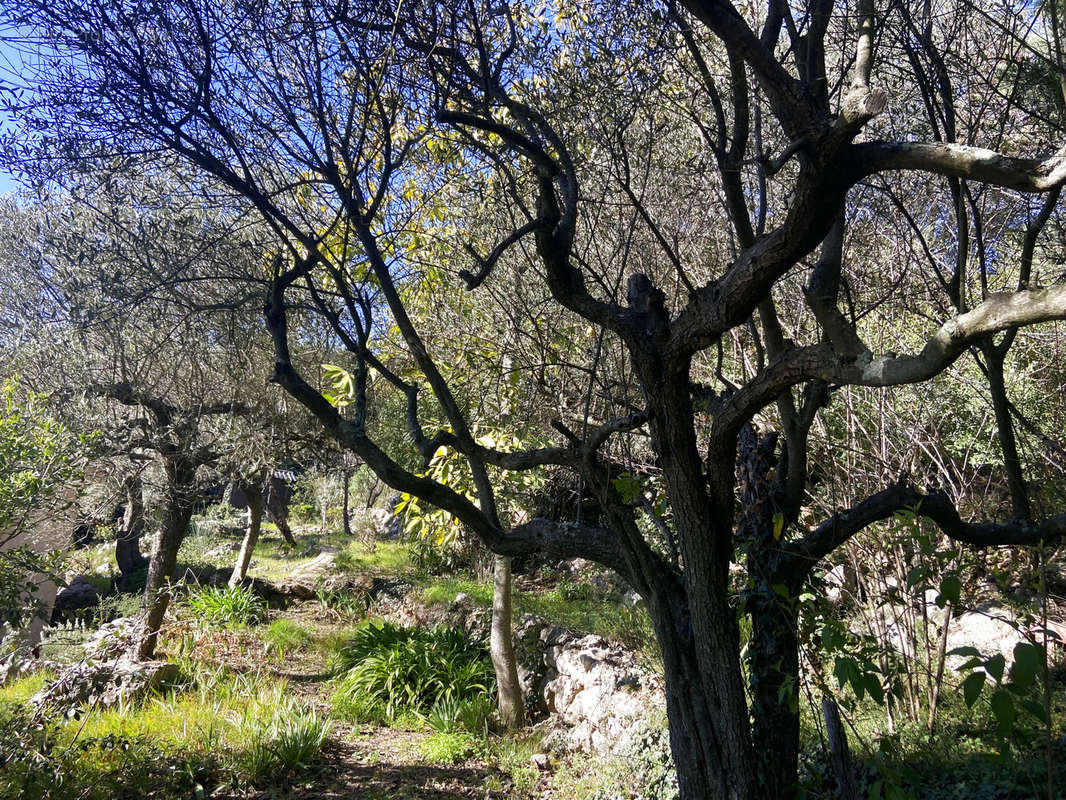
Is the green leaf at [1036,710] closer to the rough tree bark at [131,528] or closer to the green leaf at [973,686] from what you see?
the green leaf at [973,686]

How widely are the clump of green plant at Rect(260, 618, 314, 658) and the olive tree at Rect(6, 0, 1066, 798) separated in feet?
19.3

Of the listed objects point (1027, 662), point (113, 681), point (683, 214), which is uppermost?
point (683, 214)

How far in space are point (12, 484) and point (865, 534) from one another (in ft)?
21.2

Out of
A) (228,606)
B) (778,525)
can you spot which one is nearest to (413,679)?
(228,606)

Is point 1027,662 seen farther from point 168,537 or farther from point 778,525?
point 168,537

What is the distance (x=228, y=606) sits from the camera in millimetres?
→ 10000

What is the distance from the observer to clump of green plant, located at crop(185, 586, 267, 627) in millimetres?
9773

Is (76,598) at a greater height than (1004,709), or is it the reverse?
(1004,709)

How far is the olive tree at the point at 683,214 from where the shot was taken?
251 centimetres

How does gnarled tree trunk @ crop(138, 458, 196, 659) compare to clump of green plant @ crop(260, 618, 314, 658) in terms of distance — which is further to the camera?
clump of green plant @ crop(260, 618, 314, 658)

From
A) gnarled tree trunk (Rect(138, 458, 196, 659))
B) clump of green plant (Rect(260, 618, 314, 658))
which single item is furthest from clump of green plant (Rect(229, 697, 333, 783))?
clump of green plant (Rect(260, 618, 314, 658))

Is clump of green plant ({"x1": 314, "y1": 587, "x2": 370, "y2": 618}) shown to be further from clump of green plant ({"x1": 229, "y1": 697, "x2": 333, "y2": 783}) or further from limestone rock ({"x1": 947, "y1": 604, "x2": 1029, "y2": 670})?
limestone rock ({"x1": 947, "y1": 604, "x2": 1029, "y2": 670})

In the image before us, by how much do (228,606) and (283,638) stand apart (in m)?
1.14

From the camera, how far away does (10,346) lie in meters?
7.91
